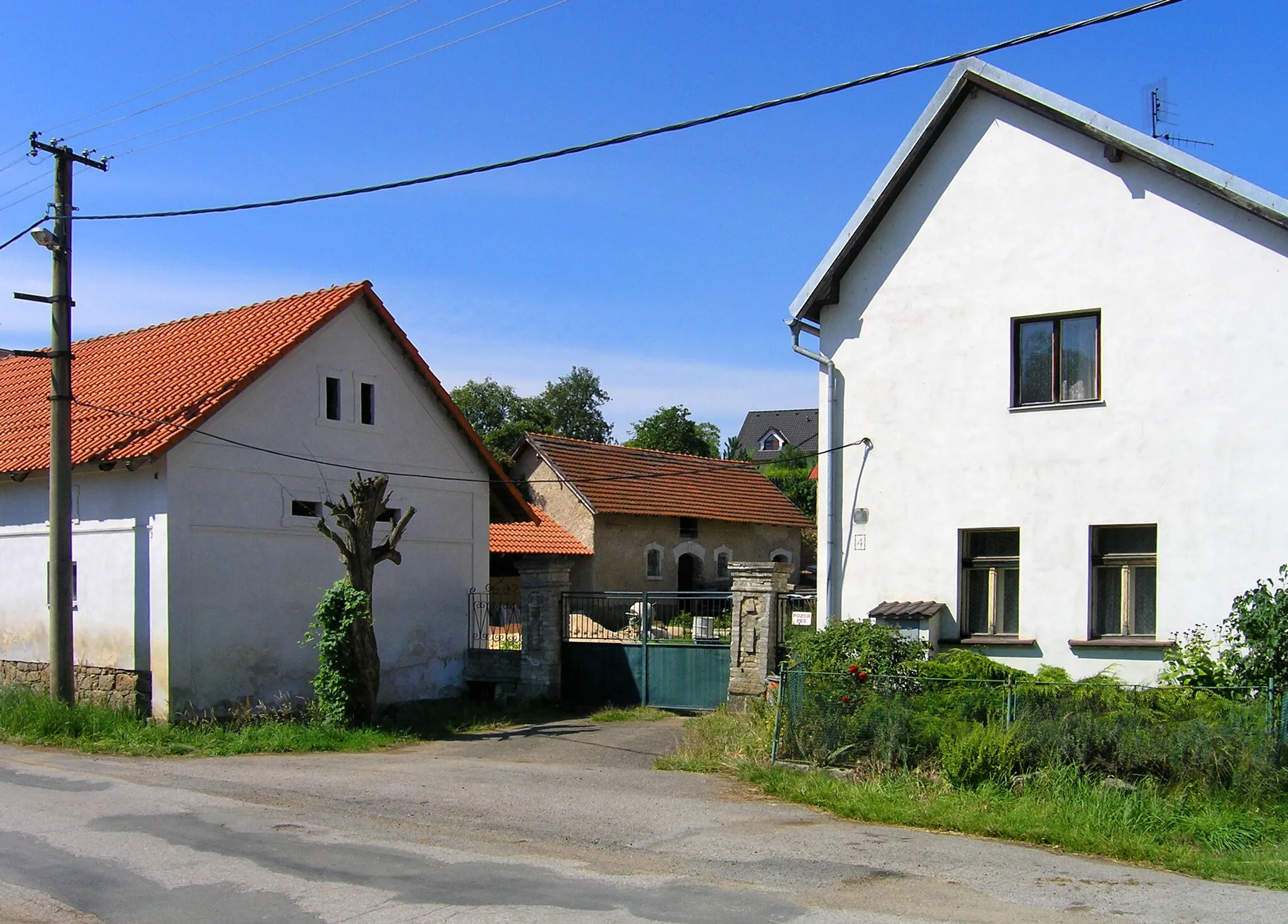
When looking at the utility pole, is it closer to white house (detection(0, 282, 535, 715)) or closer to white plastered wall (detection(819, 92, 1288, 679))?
white house (detection(0, 282, 535, 715))

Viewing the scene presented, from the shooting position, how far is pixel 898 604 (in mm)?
14312

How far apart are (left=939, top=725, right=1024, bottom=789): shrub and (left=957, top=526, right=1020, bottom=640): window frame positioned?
3.48 m

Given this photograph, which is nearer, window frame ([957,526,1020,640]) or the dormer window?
window frame ([957,526,1020,640])

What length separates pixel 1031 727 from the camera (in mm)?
10594

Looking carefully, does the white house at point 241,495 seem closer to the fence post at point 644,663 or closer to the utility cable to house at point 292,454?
the utility cable to house at point 292,454

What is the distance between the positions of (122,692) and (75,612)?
5.44 ft

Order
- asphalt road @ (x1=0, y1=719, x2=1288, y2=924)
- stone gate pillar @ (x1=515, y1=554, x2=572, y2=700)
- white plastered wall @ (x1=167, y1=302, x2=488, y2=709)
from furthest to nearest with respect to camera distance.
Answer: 1. stone gate pillar @ (x1=515, y1=554, x2=572, y2=700)
2. white plastered wall @ (x1=167, y1=302, x2=488, y2=709)
3. asphalt road @ (x1=0, y1=719, x2=1288, y2=924)

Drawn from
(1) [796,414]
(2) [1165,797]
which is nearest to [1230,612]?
(2) [1165,797]

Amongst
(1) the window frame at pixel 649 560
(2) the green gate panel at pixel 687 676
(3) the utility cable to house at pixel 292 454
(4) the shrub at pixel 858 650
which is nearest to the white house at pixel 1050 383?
(4) the shrub at pixel 858 650

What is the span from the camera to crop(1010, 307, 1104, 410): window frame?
44.3 ft

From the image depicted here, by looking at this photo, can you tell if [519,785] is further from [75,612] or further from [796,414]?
[796,414]

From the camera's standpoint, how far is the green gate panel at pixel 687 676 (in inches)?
729

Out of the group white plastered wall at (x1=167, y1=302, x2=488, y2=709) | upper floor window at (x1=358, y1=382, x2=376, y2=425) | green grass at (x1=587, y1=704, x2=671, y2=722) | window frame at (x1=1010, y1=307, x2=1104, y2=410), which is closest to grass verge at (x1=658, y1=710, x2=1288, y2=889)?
window frame at (x1=1010, y1=307, x2=1104, y2=410)

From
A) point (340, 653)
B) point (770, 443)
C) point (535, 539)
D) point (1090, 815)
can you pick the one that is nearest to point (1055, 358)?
point (1090, 815)
